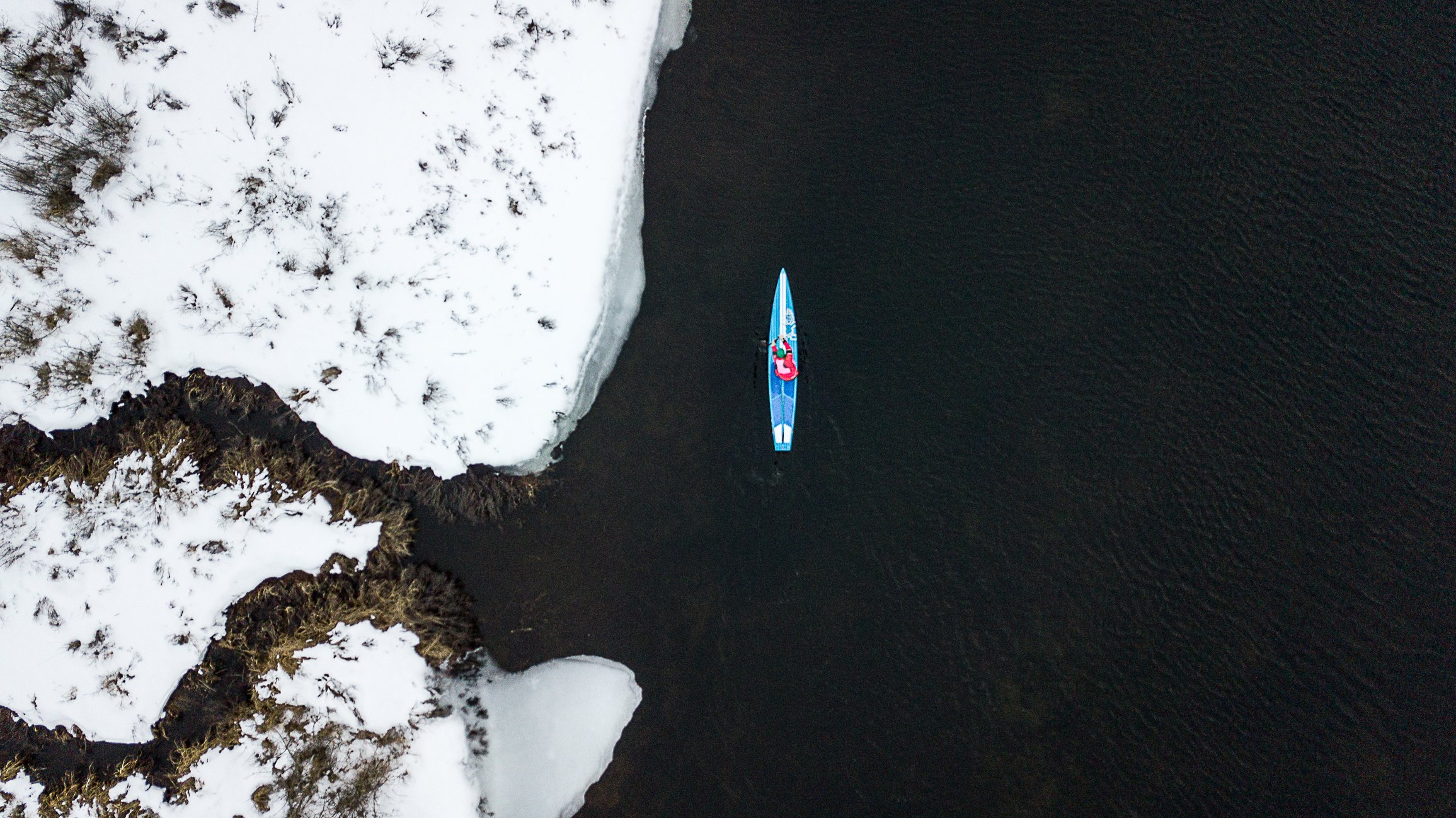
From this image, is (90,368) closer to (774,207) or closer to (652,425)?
(652,425)

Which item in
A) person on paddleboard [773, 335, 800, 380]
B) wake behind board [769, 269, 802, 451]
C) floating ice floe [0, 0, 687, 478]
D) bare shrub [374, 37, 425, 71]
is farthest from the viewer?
wake behind board [769, 269, 802, 451]

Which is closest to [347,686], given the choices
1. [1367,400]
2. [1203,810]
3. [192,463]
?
[192,463]

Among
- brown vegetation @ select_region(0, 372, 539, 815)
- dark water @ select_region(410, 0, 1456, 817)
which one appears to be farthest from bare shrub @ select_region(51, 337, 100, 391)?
dark water @ select_region(410, 0, 1456, 817)

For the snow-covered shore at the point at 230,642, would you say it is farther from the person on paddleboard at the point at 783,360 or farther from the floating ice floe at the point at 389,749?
the person on paddleboard at the point at 783,360

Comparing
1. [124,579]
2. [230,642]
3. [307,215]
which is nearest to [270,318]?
[307,215]

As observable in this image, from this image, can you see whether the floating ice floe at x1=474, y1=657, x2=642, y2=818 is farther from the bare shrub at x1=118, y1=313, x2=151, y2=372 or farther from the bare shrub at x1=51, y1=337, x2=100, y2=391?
the bare shrub at x1=51, y1=337, x2=100, y2=391

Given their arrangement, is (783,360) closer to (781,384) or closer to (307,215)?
(781,384)
